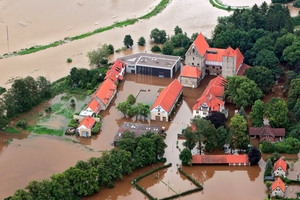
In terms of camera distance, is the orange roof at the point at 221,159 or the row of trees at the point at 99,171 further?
the orange roof at the point at 221,159

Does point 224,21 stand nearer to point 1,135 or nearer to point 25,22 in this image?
point 25,22

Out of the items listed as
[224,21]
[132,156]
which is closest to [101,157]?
[132,156]

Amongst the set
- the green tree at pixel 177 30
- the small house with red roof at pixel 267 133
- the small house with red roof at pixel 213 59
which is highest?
the green tree at pixel 177 30

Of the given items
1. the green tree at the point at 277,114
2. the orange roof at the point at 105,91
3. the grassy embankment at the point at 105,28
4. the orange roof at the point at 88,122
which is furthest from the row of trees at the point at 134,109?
the grassy embankment at the point at 105,28

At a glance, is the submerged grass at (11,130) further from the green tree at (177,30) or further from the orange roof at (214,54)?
the green tree at (177,30)

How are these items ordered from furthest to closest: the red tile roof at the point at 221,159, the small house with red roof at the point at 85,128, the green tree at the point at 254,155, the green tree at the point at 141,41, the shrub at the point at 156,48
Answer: the green tree at the point at 141,41, the shrub at the point at 156,48, the small house with red roof at the point at 85,128, the red tile roof at the point at 221,159, the green tree at the point at 254,155

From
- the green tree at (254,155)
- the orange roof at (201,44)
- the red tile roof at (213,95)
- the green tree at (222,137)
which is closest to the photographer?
the green tree at (254,155)

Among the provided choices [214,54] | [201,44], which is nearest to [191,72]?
[201,44]
